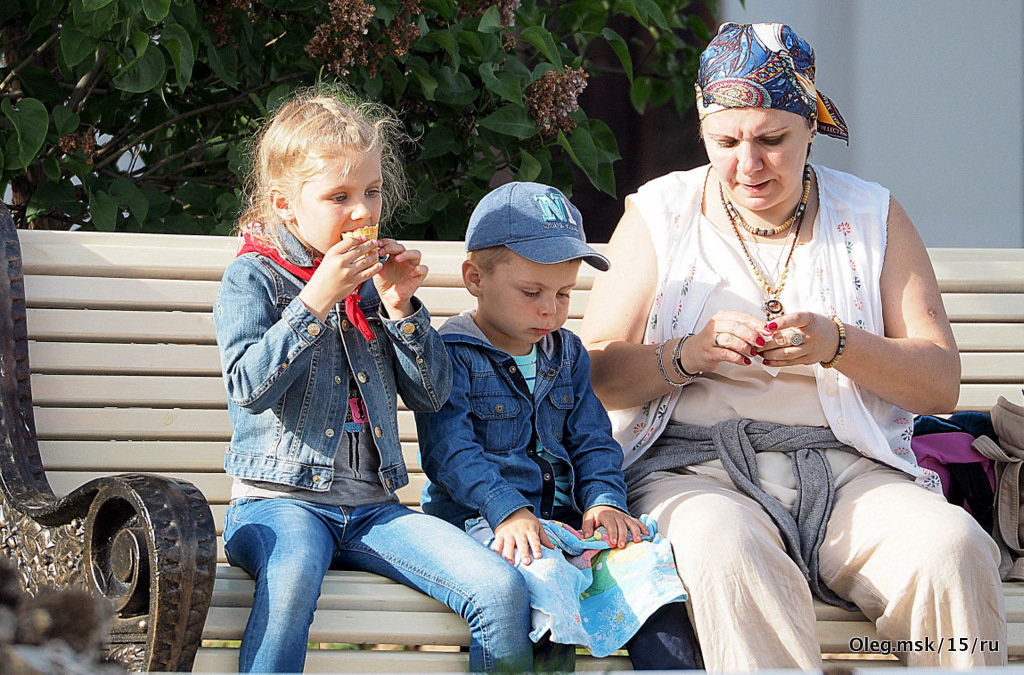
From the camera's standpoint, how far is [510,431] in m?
2.33

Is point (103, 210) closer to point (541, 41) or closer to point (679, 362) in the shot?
point (541, 41)

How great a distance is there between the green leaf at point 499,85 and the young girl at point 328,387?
65 cm

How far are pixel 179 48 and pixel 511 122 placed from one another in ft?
2.77

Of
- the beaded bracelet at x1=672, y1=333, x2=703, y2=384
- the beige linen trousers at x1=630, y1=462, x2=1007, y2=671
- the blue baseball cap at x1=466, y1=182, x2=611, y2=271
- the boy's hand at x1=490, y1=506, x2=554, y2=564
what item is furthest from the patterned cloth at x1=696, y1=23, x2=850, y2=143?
the boy's hand at x1=490, y1=506, x2=554, y2=564

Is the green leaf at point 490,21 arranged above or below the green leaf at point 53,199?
above

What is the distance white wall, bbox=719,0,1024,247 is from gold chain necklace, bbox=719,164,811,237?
6.69 ft

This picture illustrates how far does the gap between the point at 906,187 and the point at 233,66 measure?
270cm

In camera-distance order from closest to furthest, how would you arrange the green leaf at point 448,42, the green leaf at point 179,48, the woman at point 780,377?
the woman at point 780,377 → the green leaf at point 179,48 → the green leaf at point 448,42

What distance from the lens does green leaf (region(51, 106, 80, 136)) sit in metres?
2.87

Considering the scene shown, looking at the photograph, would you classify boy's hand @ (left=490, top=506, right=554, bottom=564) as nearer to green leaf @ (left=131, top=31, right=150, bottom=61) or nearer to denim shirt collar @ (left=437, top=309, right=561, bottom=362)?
denim shirt collar @ (left=437, top=309, right=561, bottom=362)

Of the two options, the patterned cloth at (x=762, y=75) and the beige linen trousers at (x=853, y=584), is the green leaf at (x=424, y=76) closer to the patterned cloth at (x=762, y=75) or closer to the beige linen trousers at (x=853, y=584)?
the patterned cloth at (x=762, y=75)

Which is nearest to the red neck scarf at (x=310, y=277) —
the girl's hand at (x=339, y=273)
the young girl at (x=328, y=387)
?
the young girl at (x=328, y=387)

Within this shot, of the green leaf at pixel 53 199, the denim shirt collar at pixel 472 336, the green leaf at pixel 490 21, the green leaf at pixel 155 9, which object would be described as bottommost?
the denim shirt collar at pixel 472 336

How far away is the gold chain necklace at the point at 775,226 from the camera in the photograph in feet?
8.45
